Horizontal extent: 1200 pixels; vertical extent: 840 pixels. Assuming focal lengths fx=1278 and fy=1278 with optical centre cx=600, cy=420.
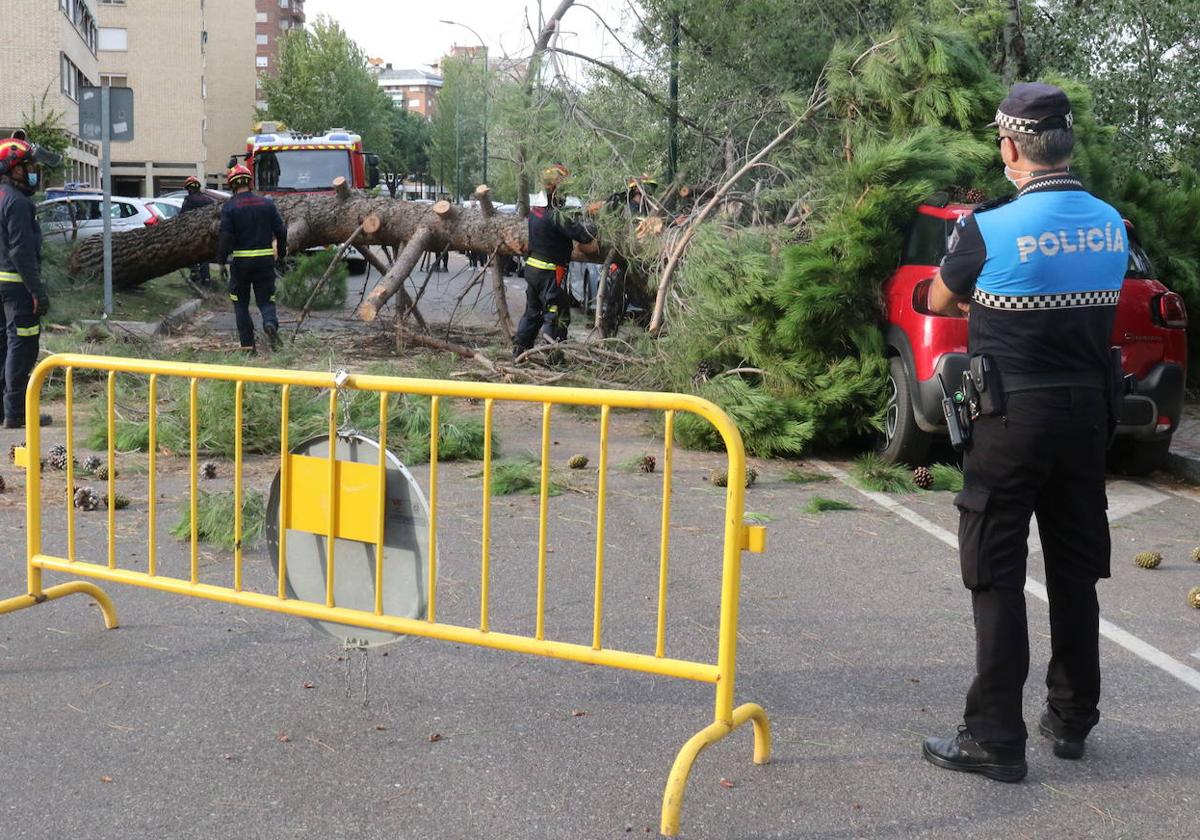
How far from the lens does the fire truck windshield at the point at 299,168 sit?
2338cm

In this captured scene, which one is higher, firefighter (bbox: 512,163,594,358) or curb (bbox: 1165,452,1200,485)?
firefighter (bbox: 512,163,594,358)

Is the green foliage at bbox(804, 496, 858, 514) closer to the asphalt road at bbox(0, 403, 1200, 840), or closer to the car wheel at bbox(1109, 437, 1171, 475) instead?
the asphalt road at bbox(0, 403, 1200, 840)

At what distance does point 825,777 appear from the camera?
12.5 feet

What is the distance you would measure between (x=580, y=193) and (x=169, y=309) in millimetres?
8048

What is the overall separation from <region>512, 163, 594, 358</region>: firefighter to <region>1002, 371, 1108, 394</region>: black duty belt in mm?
8111

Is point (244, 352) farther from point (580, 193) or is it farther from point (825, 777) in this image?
point (825, 777)

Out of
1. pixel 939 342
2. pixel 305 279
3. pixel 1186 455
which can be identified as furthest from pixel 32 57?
pixel 1186 455

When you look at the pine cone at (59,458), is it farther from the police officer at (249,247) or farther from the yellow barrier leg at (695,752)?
the police officer at (249,247)

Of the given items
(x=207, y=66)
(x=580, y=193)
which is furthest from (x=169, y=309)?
(x=207, y=66)

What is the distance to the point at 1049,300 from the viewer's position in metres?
3.74

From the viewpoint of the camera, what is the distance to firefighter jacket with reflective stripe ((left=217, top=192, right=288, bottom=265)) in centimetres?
1345

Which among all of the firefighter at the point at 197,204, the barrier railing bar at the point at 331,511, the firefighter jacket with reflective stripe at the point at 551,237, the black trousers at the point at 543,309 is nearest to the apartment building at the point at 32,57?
the firefighter at the point at 197,204

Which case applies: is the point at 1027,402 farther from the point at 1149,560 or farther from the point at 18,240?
the point at 18,240

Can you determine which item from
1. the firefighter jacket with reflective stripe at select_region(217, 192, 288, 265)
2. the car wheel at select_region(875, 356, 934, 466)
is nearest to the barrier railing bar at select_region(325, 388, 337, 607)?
the car wheel at select_region(875, 356, 934, 466)
